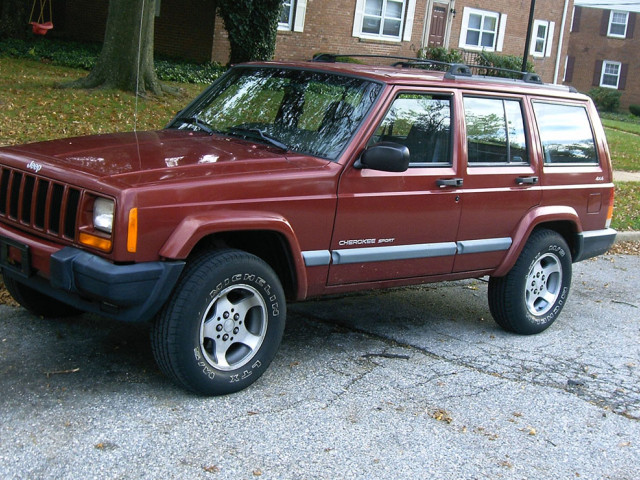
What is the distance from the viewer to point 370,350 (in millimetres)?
5516

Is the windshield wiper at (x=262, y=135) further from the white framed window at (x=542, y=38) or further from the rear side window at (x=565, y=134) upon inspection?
the white framed window at (x=542, y=38)

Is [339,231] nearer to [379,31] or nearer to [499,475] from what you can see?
[499,475]

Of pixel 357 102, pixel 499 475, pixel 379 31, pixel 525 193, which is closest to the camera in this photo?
pixel 499 475

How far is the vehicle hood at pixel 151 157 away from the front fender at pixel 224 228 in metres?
0.25

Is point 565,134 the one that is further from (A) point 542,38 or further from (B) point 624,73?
(B) point 624,73

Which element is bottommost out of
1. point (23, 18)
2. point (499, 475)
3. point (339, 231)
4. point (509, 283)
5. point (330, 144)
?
point (499, 475)

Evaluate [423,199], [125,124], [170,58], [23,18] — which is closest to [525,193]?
[423,199]

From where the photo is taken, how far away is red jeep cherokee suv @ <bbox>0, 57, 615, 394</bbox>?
4145 mm

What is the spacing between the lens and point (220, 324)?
175 inches

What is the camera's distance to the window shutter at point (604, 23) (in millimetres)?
41544

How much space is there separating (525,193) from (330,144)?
172cm

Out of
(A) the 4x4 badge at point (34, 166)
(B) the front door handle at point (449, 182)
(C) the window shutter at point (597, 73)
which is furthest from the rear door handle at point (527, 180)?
(C) the window shutter at point (597, 73)

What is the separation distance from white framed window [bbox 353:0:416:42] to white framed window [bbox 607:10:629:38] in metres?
20.4

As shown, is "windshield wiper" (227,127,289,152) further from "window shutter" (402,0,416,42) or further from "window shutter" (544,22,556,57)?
"window shutter" (544,22,556,57)
